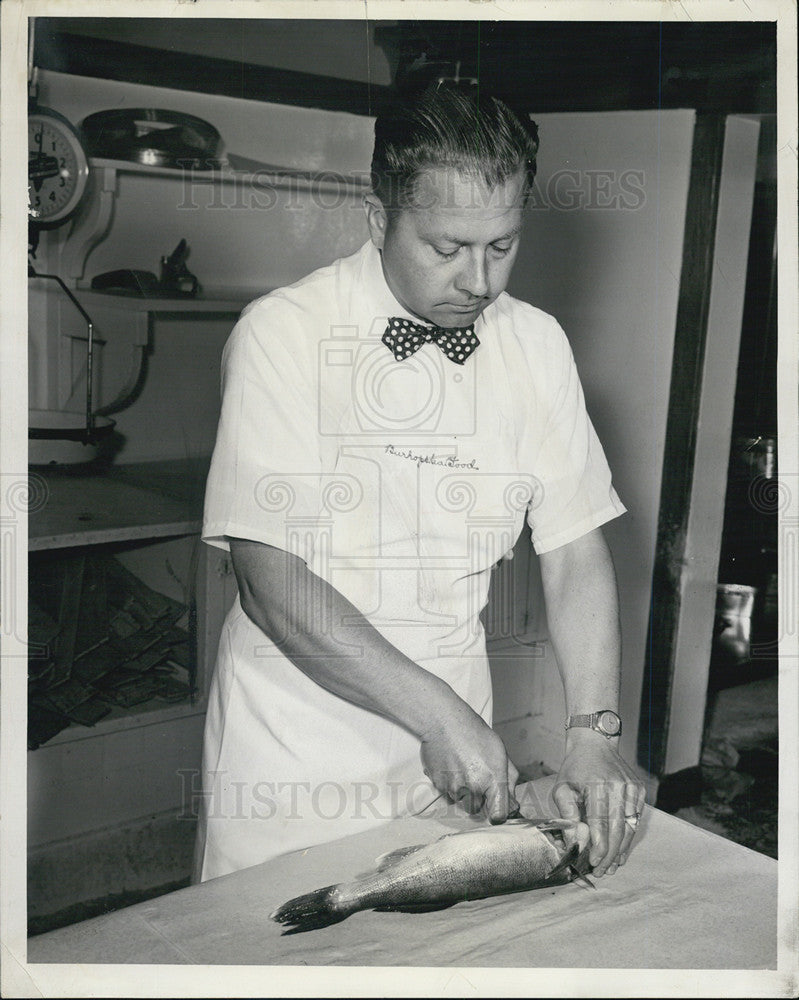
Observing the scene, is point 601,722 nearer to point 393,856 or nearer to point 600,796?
point 600,796

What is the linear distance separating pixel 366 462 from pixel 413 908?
63 centimetres

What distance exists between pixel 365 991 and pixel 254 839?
1.23 ft

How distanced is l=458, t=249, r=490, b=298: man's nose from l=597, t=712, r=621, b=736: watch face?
67 cm

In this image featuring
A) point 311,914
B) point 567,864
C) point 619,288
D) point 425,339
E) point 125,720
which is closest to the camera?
point 311,914

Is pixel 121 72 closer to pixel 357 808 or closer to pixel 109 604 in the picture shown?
pixel 109 604

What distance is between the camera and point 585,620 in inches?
60.3

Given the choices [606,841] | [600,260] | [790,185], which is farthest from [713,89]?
[606,841]

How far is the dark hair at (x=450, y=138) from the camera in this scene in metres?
1.33

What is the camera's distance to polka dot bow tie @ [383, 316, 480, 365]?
1474mm

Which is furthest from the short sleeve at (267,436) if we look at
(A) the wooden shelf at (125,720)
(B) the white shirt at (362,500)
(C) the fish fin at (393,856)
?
(A) the wooden shelf at (125,720)

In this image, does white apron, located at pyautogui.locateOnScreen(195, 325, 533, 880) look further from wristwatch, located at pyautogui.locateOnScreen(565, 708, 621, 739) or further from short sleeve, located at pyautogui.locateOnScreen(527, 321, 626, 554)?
wristwatch, located at pyautogui.locateOnScreen(565, 708, 621, 739)

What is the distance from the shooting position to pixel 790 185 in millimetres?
1322

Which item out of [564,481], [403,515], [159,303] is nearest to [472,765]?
[403,515]

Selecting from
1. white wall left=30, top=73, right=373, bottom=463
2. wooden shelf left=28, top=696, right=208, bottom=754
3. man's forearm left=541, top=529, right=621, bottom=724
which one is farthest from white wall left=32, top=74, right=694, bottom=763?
wooden shelf left=28, top=696, right=208, bottom=754
